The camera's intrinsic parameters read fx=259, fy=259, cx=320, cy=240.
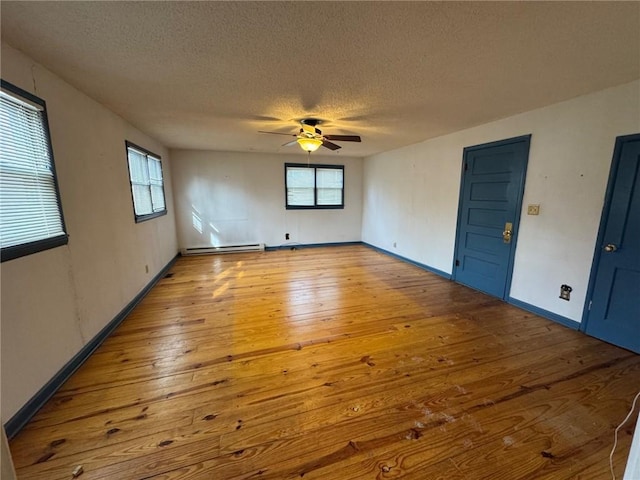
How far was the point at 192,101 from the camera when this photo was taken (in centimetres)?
277

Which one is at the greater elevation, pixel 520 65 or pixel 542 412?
pixel 520 65

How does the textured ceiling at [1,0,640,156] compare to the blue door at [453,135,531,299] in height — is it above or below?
above

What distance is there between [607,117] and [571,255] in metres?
1.34

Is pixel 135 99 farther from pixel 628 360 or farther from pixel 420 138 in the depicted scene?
pixel 628 360

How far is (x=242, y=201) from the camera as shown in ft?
20.2

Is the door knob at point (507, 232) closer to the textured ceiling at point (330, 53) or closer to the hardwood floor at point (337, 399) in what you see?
the hardwood floor at point (337, 399)

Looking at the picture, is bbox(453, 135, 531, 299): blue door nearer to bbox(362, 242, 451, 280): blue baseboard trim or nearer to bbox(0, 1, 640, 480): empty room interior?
bbox(0, 1, 640, 480): empty room interior

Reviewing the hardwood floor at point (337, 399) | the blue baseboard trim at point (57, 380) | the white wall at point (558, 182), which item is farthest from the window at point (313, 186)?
the blue baseboard trim at point (57, 380)

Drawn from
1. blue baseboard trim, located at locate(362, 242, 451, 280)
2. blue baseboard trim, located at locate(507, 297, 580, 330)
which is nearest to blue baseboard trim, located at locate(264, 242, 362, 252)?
blue baseboard trim, located at locate(362, 242, 451, 280)

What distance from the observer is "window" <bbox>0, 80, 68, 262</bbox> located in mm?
1584

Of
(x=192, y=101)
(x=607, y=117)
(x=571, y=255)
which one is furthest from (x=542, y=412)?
(x=192, y=101)

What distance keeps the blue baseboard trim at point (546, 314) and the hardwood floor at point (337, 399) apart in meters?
0.09

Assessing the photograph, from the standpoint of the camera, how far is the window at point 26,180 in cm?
158

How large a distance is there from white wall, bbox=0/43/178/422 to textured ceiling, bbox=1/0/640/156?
0.23m
